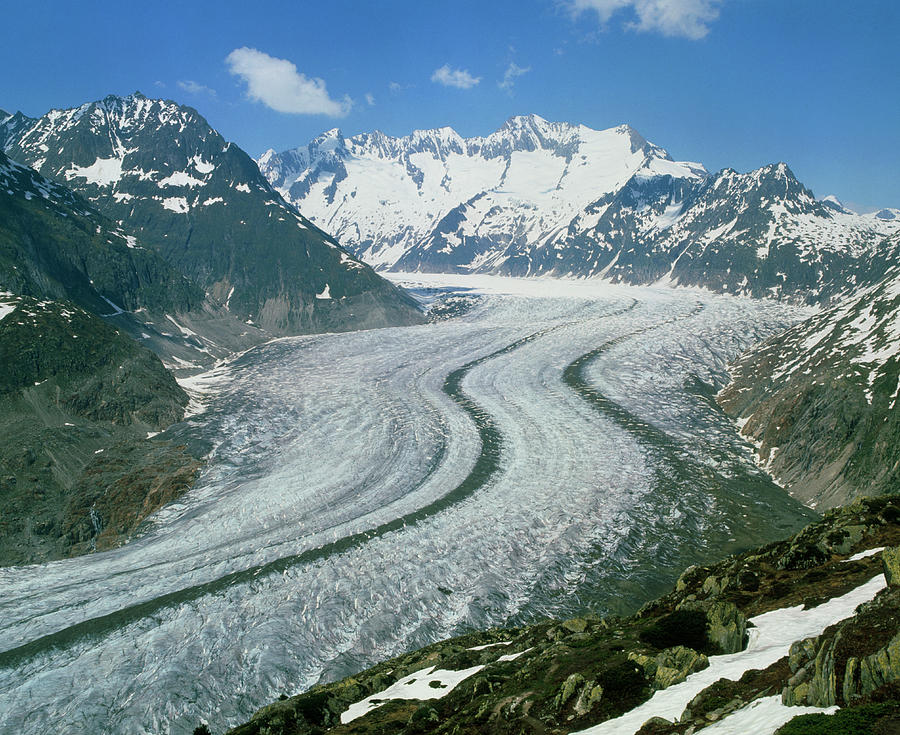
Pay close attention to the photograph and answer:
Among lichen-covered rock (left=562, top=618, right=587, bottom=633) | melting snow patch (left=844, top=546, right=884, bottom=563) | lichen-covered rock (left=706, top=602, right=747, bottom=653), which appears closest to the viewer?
lichen-covered rock (left=706, top=602, right=747, bottom=653)

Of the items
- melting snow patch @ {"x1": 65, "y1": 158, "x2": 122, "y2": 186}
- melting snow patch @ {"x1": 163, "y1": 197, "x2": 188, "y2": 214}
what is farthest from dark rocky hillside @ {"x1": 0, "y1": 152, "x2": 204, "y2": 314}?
melting snow patch @ {"x1": 65, "y1": 158, "x2": 122, "y2": 186}

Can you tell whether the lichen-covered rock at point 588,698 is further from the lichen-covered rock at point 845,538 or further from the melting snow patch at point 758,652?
the lichen-covered rock at point 845,538

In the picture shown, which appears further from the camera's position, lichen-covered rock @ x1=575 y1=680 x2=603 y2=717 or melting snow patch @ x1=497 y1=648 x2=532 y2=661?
melting snow patch @ x1=497 y1=648 x2=532 y2=661

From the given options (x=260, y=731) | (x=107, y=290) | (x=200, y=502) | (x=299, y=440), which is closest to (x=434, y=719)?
(x=260, y=731)

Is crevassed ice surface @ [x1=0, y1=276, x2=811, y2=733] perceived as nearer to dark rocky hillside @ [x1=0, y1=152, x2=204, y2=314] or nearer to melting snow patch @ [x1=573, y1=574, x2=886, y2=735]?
melting snow patch @ [x1=573, y1=574, x2=886, y2=735]

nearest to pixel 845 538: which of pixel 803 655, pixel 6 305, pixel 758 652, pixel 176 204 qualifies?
pixel 758 652

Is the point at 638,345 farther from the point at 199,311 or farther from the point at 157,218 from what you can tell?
the point at 157,218

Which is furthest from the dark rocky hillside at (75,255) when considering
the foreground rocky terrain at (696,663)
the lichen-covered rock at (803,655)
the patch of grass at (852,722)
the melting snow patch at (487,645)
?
the patch of grass at (852,722)
